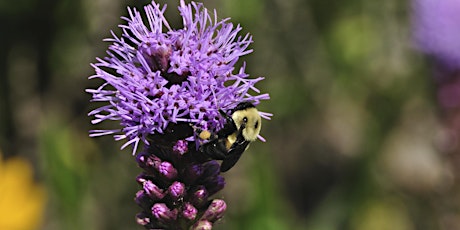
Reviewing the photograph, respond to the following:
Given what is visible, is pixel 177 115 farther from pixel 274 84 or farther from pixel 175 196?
pixel 274 84

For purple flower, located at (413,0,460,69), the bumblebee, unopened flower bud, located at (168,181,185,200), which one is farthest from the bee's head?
purple flower, located at (413,0,460,69)

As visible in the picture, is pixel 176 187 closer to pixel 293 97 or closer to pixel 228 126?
pixel 228 126

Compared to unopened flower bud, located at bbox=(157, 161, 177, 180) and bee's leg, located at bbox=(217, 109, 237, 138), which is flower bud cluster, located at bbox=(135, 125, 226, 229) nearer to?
unopened flower bud, located at bbox=(157, 161, 177, 180)

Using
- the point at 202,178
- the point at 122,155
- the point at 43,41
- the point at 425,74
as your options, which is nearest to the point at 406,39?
the point at 425,74

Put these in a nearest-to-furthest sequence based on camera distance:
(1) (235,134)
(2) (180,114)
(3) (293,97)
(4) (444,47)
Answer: (2) (180,114)
(1) (235,134)
(4) (444,47)
(3) (293,97)

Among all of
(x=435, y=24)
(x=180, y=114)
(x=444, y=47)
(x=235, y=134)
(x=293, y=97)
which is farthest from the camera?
(x=293, y=97)

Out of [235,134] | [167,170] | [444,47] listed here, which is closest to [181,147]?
[167,170]
